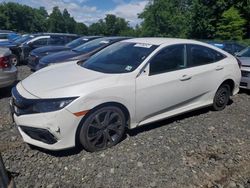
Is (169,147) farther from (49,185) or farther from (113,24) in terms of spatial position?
(113,24)

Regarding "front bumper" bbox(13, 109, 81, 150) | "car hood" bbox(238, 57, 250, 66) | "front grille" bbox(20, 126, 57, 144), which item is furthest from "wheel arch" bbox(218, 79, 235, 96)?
"front grille" bbox(20, 126, 57, 144)

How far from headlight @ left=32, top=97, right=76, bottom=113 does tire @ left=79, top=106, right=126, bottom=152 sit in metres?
0.36

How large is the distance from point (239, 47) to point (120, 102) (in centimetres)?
1046

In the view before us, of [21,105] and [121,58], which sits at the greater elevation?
[121,58]

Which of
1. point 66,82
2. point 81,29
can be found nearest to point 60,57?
point 66,82

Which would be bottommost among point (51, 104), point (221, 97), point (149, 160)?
point (149, 160)

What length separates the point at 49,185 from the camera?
3215 mm

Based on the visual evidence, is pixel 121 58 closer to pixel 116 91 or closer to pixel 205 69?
pixel 116 91

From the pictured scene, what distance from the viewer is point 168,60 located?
462cm

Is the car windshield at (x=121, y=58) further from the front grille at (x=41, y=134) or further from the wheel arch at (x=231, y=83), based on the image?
the wheel arch at (x=231, y=83)

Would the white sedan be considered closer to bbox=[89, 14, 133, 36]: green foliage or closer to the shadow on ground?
the shadow on ground

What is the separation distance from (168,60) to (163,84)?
1.58ft

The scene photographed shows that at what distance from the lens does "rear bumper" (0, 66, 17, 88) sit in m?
6.36

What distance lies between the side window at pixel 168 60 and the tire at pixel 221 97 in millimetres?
1262
